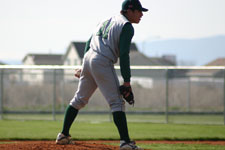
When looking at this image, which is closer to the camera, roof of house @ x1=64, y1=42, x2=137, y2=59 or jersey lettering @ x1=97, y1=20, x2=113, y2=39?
jersey lettering @ x1=97, y1=20, x2=113, y2=39

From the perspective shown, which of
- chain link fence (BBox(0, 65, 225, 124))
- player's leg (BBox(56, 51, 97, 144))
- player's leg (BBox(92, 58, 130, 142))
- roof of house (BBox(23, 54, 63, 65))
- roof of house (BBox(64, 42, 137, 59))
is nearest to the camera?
player's leg (BBox(92, 58, 130, 142))

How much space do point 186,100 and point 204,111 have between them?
1131 millimetres

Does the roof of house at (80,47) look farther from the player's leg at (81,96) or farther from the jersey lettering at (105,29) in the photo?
the jersey lettering at (105,29)

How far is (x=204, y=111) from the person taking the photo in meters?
24.5

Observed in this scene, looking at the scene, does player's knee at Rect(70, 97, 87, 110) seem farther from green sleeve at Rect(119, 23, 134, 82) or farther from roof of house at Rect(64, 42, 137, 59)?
roof of house at Rect(64, 42, 137, 59)

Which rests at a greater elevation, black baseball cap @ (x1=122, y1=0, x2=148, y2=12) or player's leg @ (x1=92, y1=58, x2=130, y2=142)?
black baseball cap @ (x1=122, y1=0, x2=148, y2=12)

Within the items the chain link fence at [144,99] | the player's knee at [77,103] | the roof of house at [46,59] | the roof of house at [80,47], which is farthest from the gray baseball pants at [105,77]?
the roof of house at [46,59]

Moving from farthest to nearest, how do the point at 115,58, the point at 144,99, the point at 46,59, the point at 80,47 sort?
the point at 46,59
the point at 80,47
the point at 144,99
the point at 115,58

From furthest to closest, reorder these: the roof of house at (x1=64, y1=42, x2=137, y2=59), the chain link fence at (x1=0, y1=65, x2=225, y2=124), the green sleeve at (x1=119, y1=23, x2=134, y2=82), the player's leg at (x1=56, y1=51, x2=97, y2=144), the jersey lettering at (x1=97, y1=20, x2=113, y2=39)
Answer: the roof of house at (x1=64, y1=42, x2=137, y2=59)
the chain link fence at (x1=0, y1=65, x2=225, y2=124)
the player's leg at (x1=56, y1=51, x2=97, y2=144)
the jersey lettering at (x1=97, y1=20, x2=113, y2=39)
the green sleeve at (x1=119, y1=23, x2=134, y2=82)

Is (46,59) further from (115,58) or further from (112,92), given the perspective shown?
(112,92)

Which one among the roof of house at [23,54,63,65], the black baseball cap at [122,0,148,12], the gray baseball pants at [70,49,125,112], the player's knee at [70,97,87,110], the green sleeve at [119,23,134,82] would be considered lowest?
the roof of house at [23,54,63,65]

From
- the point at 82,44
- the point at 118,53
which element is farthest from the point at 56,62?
the point at 118,53

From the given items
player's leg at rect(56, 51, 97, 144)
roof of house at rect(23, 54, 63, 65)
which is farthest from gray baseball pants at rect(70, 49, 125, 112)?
roof of house at rect(23, 54, 63, 65)

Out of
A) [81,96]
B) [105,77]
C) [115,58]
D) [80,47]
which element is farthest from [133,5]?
[80,47]
